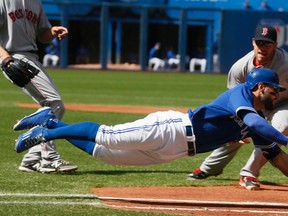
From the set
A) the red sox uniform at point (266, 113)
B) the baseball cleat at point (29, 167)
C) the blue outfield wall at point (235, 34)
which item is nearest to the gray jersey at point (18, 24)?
the baseball cleat at point (29, 167)

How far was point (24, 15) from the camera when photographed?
768cm

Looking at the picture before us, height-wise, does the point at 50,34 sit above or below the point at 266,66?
above

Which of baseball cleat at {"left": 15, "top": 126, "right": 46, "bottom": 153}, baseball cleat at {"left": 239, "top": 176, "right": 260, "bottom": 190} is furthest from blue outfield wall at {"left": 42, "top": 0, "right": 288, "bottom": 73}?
baseball cleat at {"left": 15, "top": 126, "right": 46, "bottom": 153}

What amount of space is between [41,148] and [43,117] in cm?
136

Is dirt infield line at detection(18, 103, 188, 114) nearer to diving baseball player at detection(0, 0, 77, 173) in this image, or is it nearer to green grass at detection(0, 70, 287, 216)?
green grass at detection(0, 70, 287, 216)

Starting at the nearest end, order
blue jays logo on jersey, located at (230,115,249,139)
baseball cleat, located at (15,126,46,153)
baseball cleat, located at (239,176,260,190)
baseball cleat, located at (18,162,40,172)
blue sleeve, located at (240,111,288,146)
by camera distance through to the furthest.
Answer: blue sleeve, located at (240,111,288,146) < blue jays logo on jersey, located at (230,115,249,139) < baseball cleat, located at (15,126,46,153) < baseball cleat, located at (239,176,260,190) < baseball cleat, located at (18,162,40,172)

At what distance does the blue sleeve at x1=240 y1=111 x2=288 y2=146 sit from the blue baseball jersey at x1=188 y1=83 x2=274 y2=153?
242 millimetres

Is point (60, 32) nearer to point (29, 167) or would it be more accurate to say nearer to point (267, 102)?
point (29, 167)

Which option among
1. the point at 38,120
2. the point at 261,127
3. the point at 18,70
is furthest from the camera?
the point at 18,70

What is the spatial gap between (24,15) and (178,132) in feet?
7.72

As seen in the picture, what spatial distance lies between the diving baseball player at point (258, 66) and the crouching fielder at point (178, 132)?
88 centimetres

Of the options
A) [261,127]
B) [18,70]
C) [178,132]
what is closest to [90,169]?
[18,70]

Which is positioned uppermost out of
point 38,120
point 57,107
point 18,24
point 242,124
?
point 18,24

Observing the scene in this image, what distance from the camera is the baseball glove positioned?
23.0 ft
